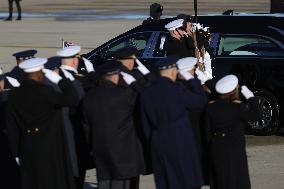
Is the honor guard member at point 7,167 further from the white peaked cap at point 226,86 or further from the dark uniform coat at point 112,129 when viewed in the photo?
the white peaked cap at point 226,86

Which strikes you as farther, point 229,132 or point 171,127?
point 229,132

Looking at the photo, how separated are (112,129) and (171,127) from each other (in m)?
0.53

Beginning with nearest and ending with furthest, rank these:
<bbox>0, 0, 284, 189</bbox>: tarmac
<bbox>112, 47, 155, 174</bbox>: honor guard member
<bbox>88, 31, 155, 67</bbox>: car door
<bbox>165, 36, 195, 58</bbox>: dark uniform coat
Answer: <bbox>112, 47, 155, 174</bbox>: honor guard member → <bbox>0, 0, 284, 189</bbox>: tarmac → <bbox>165, 36, 195, 58</bbox>: dark uniform coat → <bbox>88, 31, 155, 67</bbox>: car door

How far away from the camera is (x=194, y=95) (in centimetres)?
870

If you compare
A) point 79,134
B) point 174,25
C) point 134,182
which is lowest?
point 134,182

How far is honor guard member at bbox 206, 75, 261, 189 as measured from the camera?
8.77 metres

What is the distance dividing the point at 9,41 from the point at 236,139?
750 inches

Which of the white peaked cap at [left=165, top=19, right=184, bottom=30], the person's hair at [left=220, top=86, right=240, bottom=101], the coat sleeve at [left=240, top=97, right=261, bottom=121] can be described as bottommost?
the coat sleeve at [left=240, top=97, right=261, bottom=121]

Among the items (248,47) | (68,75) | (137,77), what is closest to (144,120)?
(137,77)

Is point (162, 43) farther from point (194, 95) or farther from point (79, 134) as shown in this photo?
point (194, 95)

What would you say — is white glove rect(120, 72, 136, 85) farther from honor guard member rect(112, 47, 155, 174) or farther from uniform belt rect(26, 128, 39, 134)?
uniform belt rect(26, 128, 39, 134)

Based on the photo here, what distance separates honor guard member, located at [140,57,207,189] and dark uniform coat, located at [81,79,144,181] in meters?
0.16

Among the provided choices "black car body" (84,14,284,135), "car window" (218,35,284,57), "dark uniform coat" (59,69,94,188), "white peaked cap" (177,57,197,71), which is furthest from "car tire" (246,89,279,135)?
"dark uniform coat" (59,69,94,188)

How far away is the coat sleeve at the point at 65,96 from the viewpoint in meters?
8.68
